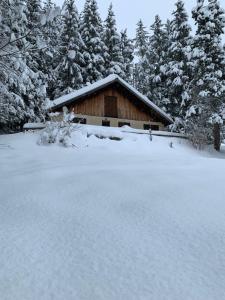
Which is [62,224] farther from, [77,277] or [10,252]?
[77,277]

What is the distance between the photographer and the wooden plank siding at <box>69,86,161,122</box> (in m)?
26.8

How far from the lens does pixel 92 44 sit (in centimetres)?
3344

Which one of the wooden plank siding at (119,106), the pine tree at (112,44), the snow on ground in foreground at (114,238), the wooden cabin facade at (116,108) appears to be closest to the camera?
the snow on ground in foreground at (114,238)

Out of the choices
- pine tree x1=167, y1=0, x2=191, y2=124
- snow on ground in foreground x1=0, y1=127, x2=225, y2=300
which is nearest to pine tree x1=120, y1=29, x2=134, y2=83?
pine tree x1=167, y1=0, x2=191, y2=124

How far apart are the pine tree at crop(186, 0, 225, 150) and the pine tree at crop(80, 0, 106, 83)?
10494mm

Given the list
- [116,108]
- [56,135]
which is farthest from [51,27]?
[116,108]

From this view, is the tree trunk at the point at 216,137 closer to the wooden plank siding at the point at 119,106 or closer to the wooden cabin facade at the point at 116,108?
the wooden cabin facade at the point at 116,108

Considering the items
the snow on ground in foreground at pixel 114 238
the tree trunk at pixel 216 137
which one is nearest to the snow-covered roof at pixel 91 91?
the tree trunk at pixel 216 137

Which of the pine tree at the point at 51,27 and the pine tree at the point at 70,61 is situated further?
the pine tree at the point at 70,61

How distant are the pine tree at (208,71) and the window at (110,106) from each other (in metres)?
5.88

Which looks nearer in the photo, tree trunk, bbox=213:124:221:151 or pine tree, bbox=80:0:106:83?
tree trunk, bbox=213:124:221:151

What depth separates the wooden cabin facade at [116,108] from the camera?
26.2 metres

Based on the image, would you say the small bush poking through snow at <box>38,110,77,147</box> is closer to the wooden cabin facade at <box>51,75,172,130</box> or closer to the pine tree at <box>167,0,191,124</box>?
the wooden cabin facade at <box>51,75,172,130</box>

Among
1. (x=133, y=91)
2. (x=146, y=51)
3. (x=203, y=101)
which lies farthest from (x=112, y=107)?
(x=146, y=51)
